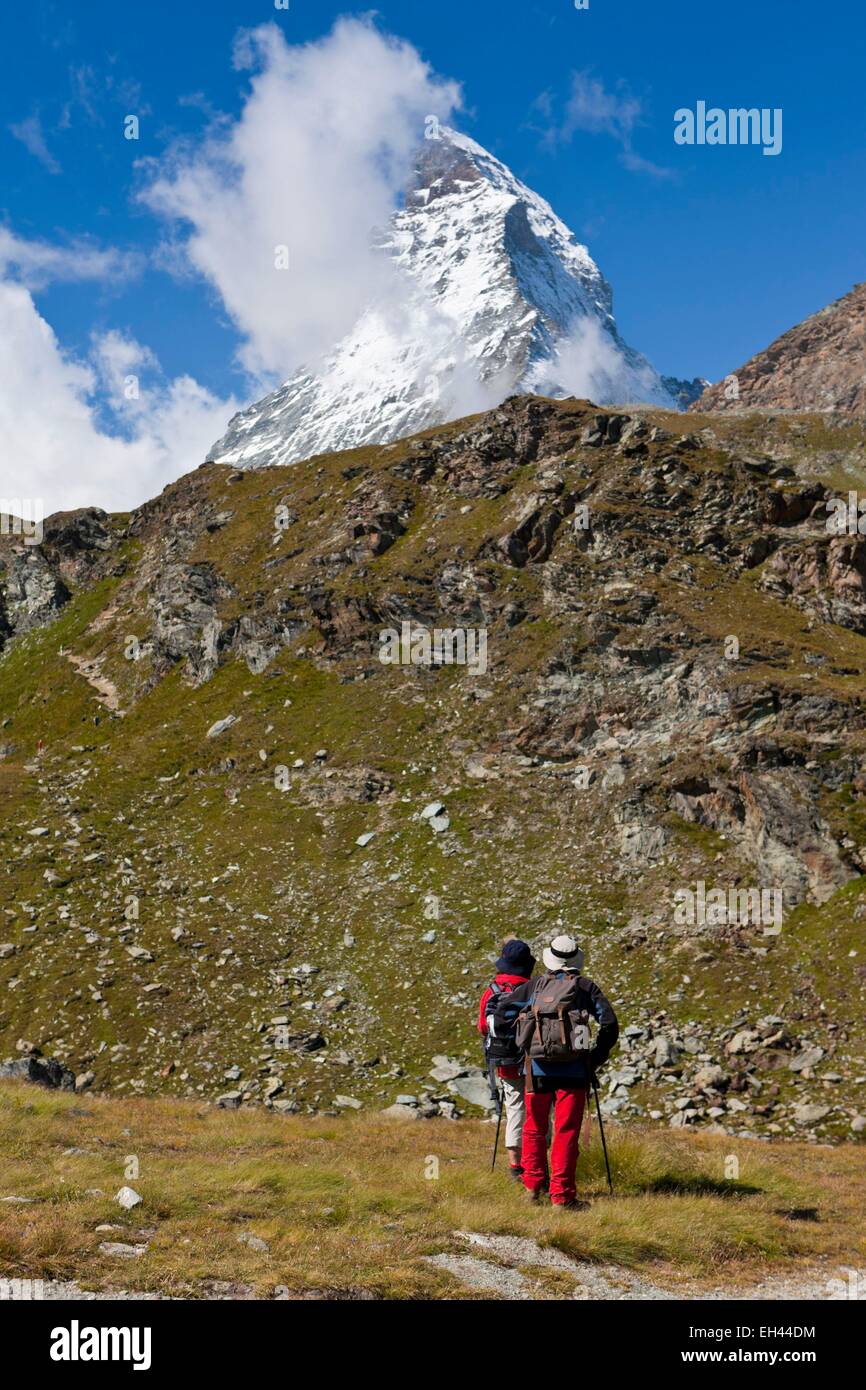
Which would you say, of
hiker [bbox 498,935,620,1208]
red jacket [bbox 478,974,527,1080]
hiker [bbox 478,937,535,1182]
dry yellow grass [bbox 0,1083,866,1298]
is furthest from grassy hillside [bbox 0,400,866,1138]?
hiker [bbox 498,935,620,1208]

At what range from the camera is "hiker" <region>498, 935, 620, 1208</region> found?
1125 cm

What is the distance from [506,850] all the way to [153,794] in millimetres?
19349

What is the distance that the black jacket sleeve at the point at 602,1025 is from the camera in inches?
436

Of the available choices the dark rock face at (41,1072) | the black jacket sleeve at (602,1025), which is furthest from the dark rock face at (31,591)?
the black jacket sleeve at (602,1025)

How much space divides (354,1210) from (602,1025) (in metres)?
3.88

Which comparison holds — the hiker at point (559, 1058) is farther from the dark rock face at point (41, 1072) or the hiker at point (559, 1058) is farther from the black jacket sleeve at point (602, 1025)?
the dark rock face at point (41, 1072)

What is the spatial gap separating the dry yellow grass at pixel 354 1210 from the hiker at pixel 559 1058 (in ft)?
1.70

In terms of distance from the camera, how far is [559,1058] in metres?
11.3

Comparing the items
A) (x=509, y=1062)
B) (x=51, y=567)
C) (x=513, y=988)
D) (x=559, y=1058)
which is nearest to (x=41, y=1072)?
(x=509, y=1062)

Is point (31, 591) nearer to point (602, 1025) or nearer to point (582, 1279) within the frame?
point (602, 1025)

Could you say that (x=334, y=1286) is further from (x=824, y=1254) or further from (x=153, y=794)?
(x=153, y=794)

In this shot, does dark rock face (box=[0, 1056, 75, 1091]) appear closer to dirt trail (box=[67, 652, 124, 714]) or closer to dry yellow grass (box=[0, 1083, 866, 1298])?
dry yellow grass (box=[0, 1083, 866, 1298])

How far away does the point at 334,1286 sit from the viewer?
805 cm
